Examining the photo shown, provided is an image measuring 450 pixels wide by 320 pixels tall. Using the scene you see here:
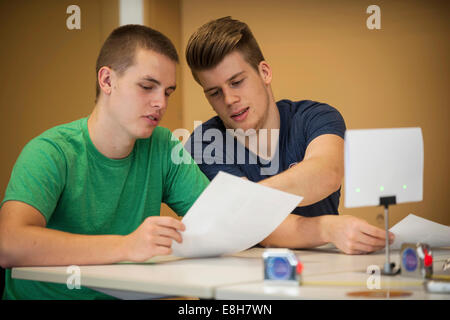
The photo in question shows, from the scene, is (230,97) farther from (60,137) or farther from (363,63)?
(363,63)

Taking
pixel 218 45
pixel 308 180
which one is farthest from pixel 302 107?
pixel 308 180

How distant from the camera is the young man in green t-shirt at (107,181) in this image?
1.20m

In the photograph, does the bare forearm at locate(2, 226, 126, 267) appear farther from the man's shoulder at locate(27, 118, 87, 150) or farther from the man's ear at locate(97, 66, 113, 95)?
the man's ear at locate(97, 66, 113, 95)

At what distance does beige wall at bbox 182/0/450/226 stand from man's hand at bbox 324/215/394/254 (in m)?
2.00

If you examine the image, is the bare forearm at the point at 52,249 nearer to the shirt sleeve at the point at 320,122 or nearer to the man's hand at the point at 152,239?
the man's hand at the point at 152,239

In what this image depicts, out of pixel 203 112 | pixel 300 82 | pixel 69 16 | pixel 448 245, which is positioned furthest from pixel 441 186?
pixel 69 16

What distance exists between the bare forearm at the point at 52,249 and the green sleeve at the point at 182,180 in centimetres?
47

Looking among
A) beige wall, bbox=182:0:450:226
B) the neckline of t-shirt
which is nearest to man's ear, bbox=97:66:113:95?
the neckline of t-shirt

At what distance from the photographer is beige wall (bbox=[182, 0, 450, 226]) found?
3.31 meters

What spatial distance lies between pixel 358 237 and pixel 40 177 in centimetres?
82

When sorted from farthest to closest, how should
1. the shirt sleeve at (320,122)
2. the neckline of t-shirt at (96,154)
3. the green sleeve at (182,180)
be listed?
the shirt sleeve at (320,122) < the green sleeve at (182,180) < the neckline of t-shirt at (96,154)

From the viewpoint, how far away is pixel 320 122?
186 cm

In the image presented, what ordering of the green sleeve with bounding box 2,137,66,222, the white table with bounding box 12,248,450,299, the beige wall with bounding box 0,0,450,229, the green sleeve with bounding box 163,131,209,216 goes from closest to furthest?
the white table with bounding box 12,248,450,299, the green sleeve with bounding box 2,137,66,222, the green sleeve with bounding box 163,131,209,216, the beige wall with bounding box 0,0,450,229

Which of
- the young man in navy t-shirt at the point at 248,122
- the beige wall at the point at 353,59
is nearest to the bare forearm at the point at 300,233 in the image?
the young man in navy t-shirt at the point at 248,122
